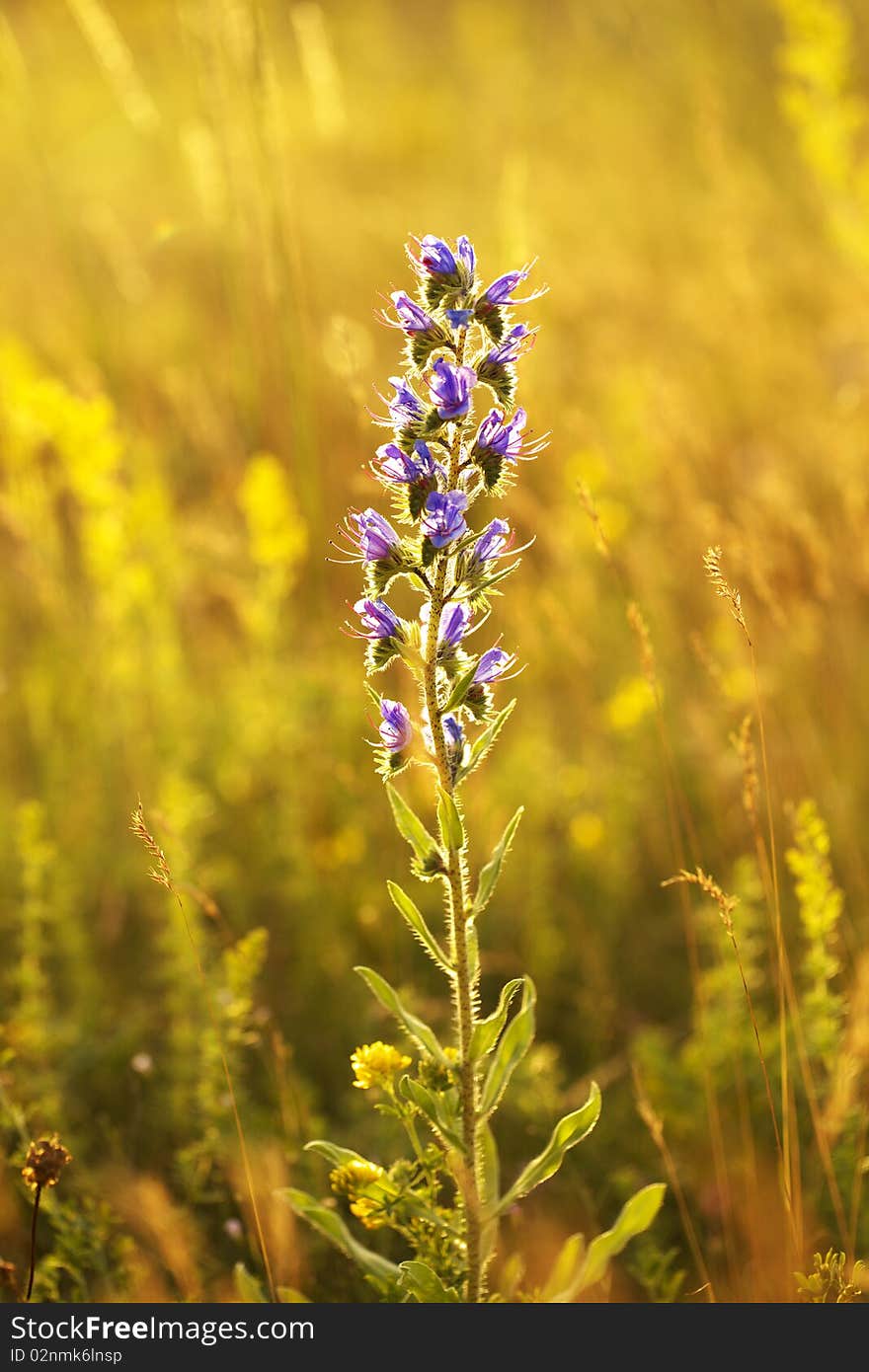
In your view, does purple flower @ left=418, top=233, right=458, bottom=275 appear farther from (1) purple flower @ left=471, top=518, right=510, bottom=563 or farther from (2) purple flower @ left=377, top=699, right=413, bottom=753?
(2) purple flower @ left=377, top=699, right=413, bottom=753

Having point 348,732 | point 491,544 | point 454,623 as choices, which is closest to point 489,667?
point 454,623

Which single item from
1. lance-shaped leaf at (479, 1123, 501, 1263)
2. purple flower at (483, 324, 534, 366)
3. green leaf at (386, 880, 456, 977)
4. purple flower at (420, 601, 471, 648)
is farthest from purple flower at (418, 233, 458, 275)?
lance-shaped leaf at (479, 1123, 501, 1263)

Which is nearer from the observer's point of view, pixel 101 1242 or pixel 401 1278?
pixel 401 1278

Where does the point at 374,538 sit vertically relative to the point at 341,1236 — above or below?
above

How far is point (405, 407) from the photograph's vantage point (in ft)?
5.76

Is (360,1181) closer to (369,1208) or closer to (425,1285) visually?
(369,1208)

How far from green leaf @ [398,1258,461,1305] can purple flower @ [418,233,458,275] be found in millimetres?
1613

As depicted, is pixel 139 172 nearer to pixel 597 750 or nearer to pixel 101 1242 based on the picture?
pixel 597 750

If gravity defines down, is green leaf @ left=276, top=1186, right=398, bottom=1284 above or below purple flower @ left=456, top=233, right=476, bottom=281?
below

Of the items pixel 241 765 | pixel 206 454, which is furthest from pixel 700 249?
pixel 241 765

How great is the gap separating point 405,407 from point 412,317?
0.47 ft

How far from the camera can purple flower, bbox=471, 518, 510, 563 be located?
1.83m

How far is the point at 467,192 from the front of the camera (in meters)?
11.3
